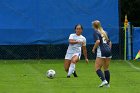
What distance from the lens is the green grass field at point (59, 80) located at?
14.4 metres

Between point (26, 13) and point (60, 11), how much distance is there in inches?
65.8

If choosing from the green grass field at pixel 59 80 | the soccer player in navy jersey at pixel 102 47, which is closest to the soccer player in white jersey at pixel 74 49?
the green grass field at pixel 59 80

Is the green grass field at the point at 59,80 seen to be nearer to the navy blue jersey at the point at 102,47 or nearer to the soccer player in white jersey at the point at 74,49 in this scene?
the soccer player in white jersey at the point at 74,49

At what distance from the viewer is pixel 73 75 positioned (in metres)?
18.9

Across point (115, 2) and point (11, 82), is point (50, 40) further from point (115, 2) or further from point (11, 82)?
point (11, 82)

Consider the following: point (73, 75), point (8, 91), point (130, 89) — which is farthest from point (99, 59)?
point (73, 75)

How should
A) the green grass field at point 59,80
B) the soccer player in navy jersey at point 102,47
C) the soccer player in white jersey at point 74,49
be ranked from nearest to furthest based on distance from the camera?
the green grass field at point 59,80, the soccer player in navy jersey at point 102,47, the soccer player in white jersey at point 74,49

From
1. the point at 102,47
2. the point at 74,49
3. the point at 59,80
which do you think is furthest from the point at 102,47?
the point at 74,49

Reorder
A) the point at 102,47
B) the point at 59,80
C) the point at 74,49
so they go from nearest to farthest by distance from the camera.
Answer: the point at 102,47
the point at 59,80
the point at 74,49

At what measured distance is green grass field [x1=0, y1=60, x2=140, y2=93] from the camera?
14.4 metres

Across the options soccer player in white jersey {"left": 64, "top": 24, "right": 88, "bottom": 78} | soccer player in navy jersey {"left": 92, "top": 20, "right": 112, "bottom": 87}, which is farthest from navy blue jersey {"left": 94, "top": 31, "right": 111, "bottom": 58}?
soccer player in white jersey {"left": 64, "top": 24, "right": 88, "bottom": 78}

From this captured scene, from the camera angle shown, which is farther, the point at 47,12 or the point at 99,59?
the point at 47,12

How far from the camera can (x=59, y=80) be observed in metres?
17.2

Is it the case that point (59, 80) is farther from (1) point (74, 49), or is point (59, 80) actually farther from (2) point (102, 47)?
(2) point (102, 47)
